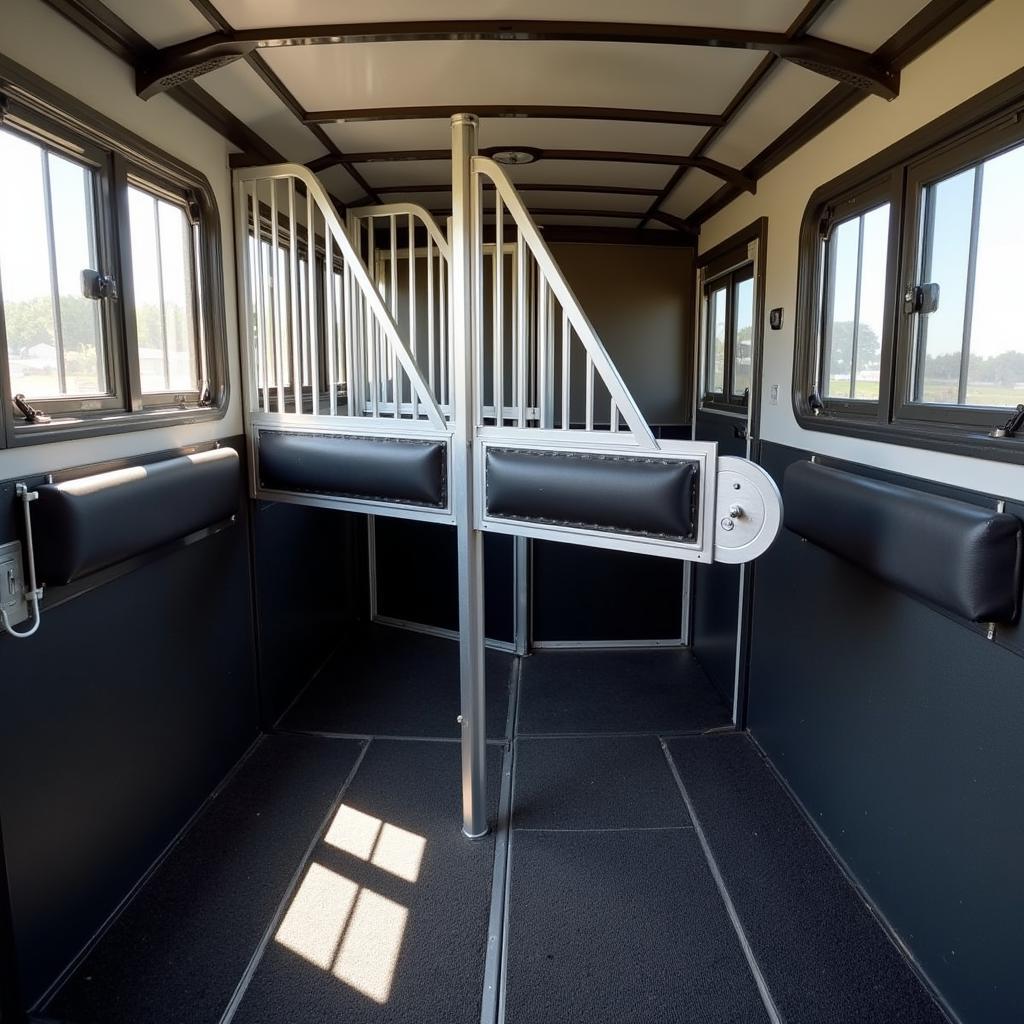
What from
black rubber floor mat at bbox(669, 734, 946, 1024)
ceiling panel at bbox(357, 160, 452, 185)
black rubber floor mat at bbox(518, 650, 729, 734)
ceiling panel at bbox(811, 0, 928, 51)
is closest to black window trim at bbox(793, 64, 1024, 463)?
ceiling panel at bbox(811, 0, 928, 51)

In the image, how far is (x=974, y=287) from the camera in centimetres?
Answer: 186

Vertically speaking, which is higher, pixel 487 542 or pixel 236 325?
pixel 236 325

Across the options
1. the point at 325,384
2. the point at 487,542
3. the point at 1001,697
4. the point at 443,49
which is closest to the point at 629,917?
the point at 1001,697

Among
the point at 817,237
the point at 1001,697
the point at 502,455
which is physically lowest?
the point at 1001,697

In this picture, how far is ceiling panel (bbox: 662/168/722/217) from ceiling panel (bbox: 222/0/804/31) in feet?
4.47

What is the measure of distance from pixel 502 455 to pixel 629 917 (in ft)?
4.46

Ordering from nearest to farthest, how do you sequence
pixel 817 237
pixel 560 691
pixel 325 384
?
pixel 817 237 → pixel 560 691 → pixel 325 384

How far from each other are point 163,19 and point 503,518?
5.13 feet

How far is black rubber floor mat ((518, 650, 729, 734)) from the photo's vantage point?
327 centimetres

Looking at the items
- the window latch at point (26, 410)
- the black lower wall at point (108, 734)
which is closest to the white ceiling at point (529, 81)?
the window latch at point (26, 410)

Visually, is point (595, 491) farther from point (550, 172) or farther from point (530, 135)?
point (550, 172)

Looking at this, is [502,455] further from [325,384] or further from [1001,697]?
[325,384]

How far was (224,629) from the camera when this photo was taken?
8.84 feet

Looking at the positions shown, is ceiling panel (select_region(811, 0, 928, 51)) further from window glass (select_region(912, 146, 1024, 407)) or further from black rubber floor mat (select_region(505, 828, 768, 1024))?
black rubber floor mat (select_region(505, 828, 768, 1024))
